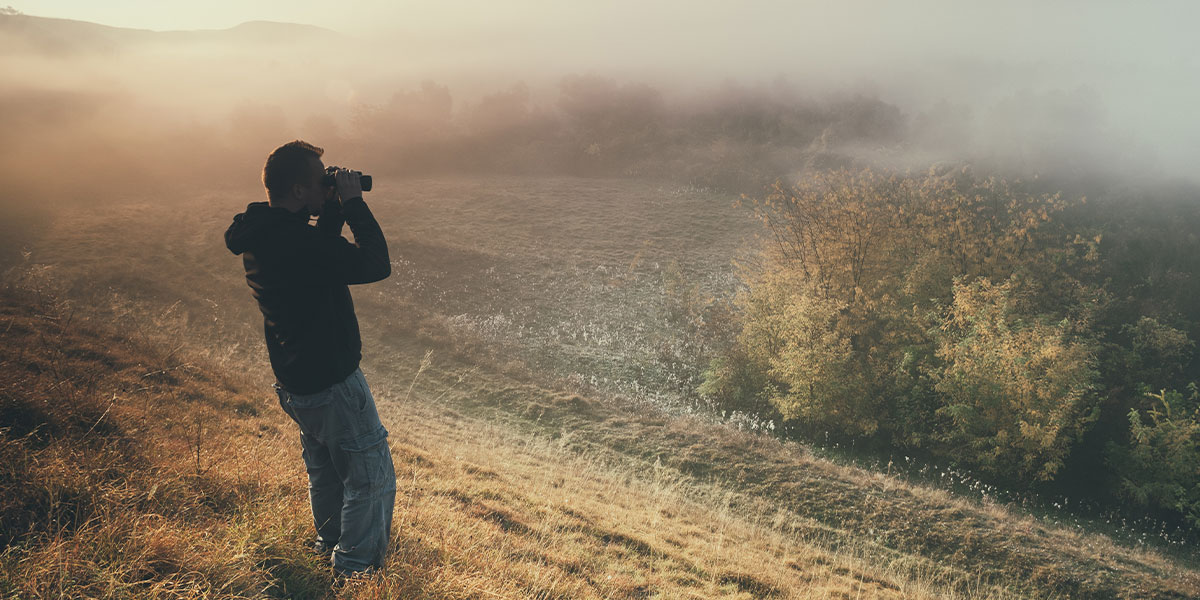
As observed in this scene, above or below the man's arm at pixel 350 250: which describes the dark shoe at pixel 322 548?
below

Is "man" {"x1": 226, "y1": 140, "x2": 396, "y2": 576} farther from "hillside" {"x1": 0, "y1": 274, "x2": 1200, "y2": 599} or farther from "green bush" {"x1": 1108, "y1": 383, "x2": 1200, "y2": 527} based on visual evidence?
"green bush" {"x1": 1108, "y1": 383, "x2": 1200, "y2": 527}

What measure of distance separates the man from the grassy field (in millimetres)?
822

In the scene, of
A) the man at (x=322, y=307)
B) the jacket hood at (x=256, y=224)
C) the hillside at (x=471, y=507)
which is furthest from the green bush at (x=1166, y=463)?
the jacket hood at (x=256, y=224)

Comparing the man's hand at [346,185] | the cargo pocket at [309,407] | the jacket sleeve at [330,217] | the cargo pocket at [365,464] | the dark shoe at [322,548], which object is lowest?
the dark shoe at [322,548]

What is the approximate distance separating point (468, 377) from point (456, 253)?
17.9 m

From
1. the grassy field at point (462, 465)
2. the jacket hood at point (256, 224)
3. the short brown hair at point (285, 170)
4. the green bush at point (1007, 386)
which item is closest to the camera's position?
the jacket hood at point (256, 224)

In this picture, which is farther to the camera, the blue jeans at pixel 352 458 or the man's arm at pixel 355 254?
the blue jeans at pixel 352 458

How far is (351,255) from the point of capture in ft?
11.5

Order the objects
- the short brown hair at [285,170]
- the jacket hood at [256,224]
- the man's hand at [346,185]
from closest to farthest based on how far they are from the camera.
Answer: the jacket hood at [256,224] < the short brown hair at [285,170] < the man's hand at [346,185]

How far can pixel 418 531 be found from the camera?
542 centimetres

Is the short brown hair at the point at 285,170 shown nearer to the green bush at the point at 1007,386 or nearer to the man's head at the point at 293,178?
the man's head at the point at 293,178

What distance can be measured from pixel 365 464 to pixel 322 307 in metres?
1.24

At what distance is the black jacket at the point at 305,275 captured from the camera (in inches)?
134

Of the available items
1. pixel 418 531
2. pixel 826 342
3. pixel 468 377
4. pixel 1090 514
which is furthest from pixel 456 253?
pixel 1090 514
